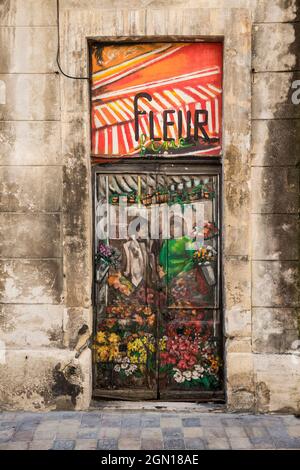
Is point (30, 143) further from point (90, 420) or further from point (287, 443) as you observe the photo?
point (287, 443)

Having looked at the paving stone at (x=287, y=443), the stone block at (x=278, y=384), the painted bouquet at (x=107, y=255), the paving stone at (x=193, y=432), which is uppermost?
the painted bouquet at (x=107, y=255)

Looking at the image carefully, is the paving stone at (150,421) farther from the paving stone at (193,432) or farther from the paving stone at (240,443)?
the paving stone at (240,443)

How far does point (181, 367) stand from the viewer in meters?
5.20

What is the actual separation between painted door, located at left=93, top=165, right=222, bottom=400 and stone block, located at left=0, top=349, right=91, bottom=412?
33 cm

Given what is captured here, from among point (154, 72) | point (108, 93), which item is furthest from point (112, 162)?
point (154, 72)

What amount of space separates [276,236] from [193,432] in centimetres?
222

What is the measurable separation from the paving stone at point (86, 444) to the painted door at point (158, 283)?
3.06 ft

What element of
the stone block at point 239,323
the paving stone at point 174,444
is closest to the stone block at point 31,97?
the stone block at point 239,323

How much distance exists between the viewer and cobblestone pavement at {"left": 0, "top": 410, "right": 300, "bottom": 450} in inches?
165

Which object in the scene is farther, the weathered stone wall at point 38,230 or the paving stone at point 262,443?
the weathered stone wall at point 38,230

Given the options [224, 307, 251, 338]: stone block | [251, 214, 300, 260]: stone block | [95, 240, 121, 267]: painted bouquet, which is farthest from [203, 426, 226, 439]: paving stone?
[95, 240, 121, 267]: painted bouquet

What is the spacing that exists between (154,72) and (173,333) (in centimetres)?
299

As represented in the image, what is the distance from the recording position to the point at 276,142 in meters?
4.87

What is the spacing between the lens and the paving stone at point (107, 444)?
13.6 ft
